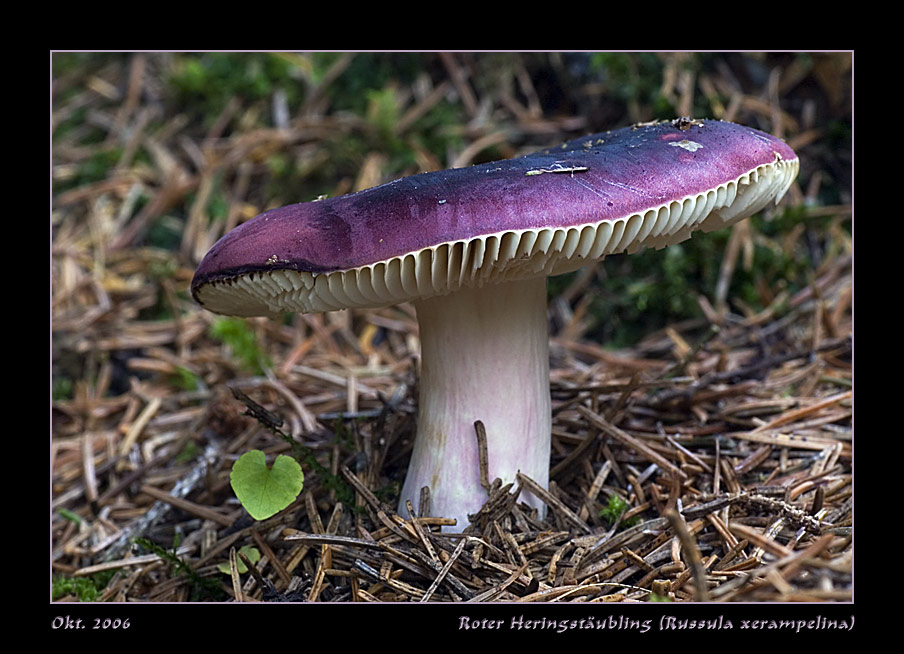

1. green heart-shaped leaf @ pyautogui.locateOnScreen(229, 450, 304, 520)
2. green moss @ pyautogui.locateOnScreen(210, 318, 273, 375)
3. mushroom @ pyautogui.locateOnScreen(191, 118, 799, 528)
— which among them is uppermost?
mushroom @ pyautogui.locateOnScreen(191, 118, 799, 528)

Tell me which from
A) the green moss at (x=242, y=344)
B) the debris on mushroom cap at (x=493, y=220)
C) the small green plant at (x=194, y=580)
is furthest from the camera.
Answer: the green moss at (x=242, y=344)

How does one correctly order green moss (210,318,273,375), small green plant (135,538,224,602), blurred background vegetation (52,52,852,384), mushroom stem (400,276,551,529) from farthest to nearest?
blurred background vegetation (52,52,852,384), green moss (210,318,273,375), mushroom stem (400,276,551,529), small green plant (135,538,224,602)

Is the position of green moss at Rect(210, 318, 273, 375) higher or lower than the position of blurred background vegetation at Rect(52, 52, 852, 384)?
lower

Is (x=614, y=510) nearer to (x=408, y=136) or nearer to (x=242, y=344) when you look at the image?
(x=242, y=344)

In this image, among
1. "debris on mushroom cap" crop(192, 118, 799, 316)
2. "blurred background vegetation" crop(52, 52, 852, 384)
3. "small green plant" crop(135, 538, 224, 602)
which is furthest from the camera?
"blurred background vegetation" crop(52, 52, 852, 384)

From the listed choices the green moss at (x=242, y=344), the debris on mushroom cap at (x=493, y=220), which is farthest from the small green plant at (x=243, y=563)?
the green moss at (x=242, y=344)

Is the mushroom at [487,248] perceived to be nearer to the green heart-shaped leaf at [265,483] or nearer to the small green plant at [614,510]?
the small green plant at [614,510]

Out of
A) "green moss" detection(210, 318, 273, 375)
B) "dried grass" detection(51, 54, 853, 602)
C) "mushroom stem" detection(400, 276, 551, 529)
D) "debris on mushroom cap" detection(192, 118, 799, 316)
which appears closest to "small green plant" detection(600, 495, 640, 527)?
"dried grass" detection(51, 54, 853, 602)

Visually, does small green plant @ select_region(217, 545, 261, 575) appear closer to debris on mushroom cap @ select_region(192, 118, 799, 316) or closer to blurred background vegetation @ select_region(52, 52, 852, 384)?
debris on mushroom cap @ select_region(192, 118, 799, 316)
